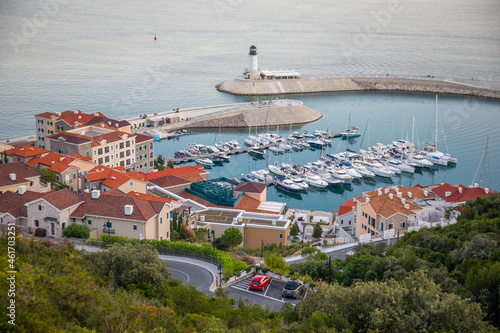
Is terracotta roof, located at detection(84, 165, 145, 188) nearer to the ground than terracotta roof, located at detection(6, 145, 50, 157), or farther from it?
nearer to the ground

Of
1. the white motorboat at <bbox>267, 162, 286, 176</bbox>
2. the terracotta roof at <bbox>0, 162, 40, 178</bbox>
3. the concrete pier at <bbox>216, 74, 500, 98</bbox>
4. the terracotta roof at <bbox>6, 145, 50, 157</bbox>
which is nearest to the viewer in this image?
the terracotta roof at <bbox>0, 162, 40, 178</bbox>

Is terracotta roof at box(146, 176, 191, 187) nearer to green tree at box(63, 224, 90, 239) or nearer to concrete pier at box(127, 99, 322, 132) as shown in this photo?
green tree at box(63, 224, 90, 239)

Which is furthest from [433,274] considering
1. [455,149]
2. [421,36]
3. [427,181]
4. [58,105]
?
[421,36]

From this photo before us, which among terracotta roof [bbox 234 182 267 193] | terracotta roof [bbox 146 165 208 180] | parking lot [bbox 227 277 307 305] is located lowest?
terracotta roof [bbox 146 165 208 180]

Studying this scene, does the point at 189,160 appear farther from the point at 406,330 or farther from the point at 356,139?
the point at 406,330

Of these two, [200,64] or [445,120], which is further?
[200,64]

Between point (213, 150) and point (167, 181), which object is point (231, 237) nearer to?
point (167, 181)

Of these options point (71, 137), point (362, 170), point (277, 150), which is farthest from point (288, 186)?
point (71, 137)

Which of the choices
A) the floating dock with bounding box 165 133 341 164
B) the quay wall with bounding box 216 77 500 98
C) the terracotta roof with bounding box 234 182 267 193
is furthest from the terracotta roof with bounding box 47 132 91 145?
the quay wall with bounding box 216 77 500 98
